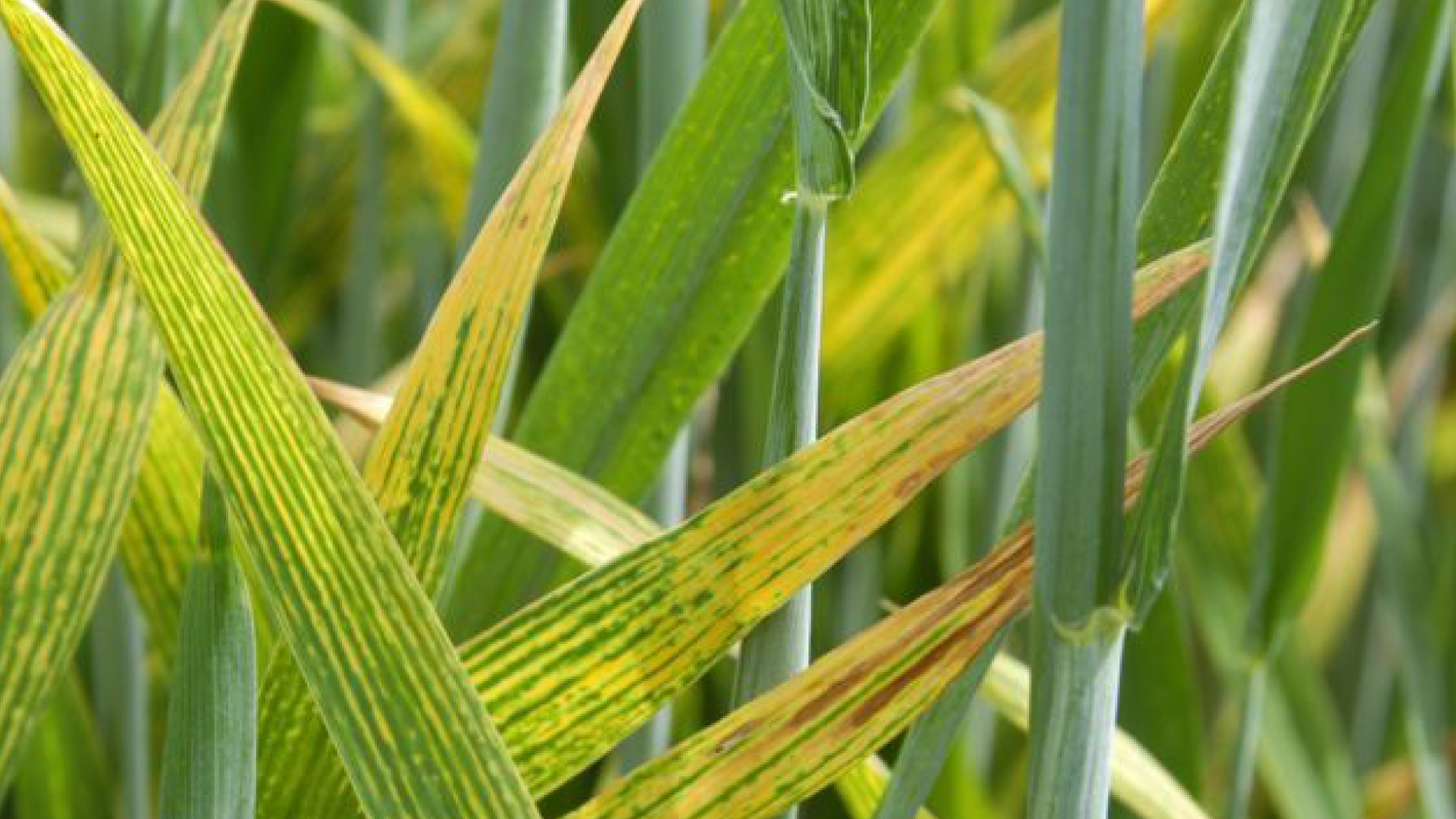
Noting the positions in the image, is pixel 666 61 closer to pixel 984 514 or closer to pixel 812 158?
pixel 812 158

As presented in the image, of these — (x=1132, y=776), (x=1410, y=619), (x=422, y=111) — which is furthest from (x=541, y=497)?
(x=1410, y=619)

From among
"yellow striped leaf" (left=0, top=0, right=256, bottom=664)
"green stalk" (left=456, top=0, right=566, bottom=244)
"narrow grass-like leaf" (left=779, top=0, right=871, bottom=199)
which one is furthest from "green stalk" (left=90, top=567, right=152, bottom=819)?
"narrow grass-like leaf" (left=779, top=0, right=871, bottom=199)

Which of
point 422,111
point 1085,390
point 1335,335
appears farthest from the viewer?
point 422,111

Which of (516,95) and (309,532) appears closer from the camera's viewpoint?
(309,532)

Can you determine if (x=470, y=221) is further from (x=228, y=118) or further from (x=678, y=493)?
(x=228, y=118)

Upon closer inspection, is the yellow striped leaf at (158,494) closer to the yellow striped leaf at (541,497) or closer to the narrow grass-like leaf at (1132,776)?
the yellow striped leaf at (541,497)

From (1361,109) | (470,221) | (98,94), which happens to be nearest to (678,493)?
(470,221)

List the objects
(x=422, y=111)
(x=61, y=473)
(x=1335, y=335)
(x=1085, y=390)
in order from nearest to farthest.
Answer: (x=1085, y=390), (x=61, y=473), (x=1335, y=335), (x=422, y=111)
